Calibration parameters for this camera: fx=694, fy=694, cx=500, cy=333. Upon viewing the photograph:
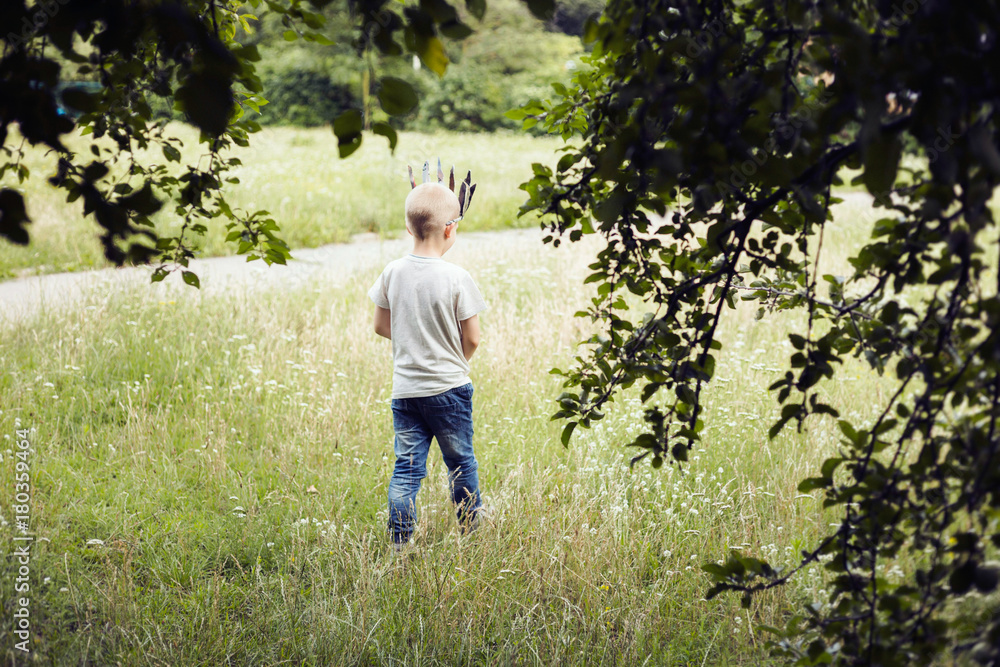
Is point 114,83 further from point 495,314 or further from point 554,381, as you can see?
point 495,314

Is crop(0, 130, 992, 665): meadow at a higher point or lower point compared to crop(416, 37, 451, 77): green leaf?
lower

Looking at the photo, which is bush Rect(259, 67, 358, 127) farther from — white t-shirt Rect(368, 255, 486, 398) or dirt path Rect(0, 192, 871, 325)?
white t-shirt Rect(368, 255, 486, 398)

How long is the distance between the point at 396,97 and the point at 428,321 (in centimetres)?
197

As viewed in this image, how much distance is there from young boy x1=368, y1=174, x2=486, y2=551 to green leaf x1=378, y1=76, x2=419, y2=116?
1.90 meters

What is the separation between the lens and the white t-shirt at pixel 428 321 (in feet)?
10.3

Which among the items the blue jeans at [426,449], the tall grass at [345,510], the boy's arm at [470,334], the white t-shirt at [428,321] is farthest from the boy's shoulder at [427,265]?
the tall grass at [345,510]

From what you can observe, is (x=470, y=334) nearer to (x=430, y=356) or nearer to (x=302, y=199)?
(x=430, y=356)

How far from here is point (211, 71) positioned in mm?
1263

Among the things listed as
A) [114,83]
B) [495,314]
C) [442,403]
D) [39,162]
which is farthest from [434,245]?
[39,162]

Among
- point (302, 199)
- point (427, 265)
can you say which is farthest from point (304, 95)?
point (427, 265)

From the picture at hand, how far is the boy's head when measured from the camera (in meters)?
3.11

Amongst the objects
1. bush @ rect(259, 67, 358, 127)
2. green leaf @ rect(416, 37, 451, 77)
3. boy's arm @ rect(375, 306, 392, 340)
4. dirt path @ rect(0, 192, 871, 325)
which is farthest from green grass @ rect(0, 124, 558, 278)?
bush @ rect(259, 67, 358, 127)

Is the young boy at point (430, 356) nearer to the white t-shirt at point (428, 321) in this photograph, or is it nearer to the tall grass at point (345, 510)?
the white t-shirt at point (428, 321)

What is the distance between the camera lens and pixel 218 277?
778 centimetres
